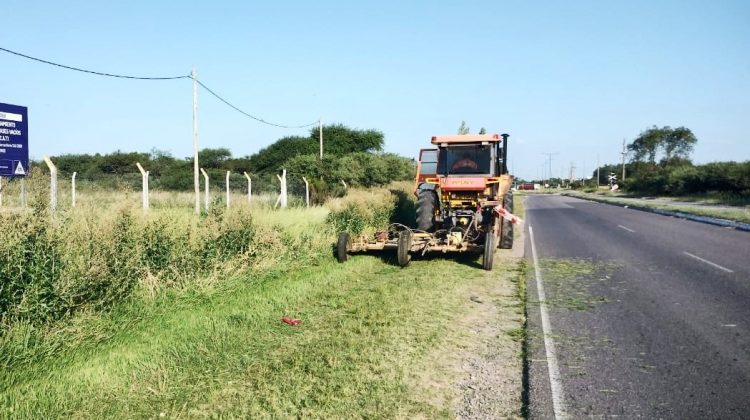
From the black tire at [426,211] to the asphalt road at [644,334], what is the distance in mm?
2728

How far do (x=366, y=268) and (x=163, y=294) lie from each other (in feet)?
15.2

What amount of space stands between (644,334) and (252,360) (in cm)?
450

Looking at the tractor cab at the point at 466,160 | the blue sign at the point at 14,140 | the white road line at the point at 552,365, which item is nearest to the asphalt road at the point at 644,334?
the white road line at the point at 552,365

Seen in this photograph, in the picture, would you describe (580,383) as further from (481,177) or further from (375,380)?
(481,177)

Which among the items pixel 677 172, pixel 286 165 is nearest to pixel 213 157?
pixel 286 165

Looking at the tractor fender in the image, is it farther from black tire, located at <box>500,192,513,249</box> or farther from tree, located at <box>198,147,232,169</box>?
tree, located at <box>198,147,232,169</box>

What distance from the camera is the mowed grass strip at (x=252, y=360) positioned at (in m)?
4.22

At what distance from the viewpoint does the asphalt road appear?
4.36 m

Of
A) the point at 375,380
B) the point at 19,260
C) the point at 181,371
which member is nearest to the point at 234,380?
the point at 181,371

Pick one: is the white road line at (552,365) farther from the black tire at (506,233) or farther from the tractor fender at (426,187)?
the black tire at (506,233)

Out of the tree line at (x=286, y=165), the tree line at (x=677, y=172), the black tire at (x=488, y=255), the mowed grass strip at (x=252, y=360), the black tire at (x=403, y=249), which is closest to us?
the mowed grass strip at (x=252, y=360)

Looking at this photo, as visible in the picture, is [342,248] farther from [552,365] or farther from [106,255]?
[552,365]

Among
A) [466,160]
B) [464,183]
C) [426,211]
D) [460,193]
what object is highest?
[466,160]

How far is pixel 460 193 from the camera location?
1277 centimetres
